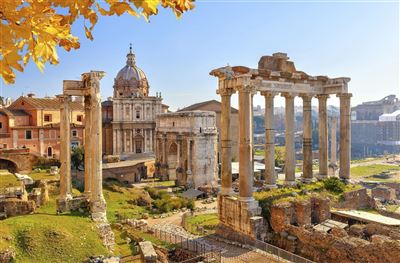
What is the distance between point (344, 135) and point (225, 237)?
34.1ft

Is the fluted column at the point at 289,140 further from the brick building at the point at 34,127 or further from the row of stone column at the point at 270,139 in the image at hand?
the brick building at the point at 34,127

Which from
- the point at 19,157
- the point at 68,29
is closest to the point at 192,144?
the point at 19,157

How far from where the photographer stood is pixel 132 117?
52062 mm

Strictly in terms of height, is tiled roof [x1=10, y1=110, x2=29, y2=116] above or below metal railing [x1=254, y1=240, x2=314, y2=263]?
above

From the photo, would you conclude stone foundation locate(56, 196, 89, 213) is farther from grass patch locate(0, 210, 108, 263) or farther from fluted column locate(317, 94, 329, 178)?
fluted column locate(317, 94, 329, 178)

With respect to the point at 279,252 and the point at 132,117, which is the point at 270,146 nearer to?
the point at 279,252

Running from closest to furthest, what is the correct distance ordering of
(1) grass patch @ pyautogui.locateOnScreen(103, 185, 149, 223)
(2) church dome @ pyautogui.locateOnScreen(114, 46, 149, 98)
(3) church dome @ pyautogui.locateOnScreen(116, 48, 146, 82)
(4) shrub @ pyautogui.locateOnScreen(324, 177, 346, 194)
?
(4) shrub @ pyautogui.locateOnScreen(324, 177, 346, 194) → (1) grass patch @ pyautogui.locateOnScreen(103, 185, 149, 223) → (2) church dome @ pyautogui.locateOnScreen(114, 46, 149, 98) → (3) church dome @ pyautogui.locateOnScreen(116, 48, 146, 82)

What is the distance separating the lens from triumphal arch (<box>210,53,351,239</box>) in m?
17.1

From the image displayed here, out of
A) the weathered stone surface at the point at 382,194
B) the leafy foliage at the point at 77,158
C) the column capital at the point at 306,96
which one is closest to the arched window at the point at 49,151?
the leafy foliage at the point at 77,158

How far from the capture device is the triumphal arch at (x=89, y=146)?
18.0m

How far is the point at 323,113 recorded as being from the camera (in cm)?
2275

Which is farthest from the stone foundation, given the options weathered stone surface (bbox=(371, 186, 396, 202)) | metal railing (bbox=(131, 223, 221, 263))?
weathered stone surface (bbox=(371, 186, 396, 202))

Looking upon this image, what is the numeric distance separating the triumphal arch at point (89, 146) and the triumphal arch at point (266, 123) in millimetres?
5903

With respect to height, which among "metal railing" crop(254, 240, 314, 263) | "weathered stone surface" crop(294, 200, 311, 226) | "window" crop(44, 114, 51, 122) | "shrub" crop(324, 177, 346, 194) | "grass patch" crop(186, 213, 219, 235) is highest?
"window" crop(44, 114, 51, 122)
